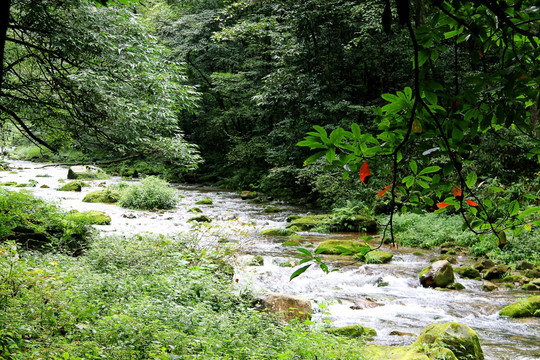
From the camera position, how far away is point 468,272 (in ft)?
27.4

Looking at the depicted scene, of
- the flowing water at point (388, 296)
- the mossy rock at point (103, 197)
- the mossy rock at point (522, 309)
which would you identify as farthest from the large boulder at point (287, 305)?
the mossy rock at point (103, 197)

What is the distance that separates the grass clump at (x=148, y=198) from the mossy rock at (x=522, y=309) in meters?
12.8

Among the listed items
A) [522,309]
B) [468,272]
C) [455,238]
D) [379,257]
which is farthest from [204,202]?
[522,309]

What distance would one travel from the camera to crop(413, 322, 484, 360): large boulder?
4.79 m

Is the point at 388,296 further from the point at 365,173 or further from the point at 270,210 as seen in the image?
the point at 270,210

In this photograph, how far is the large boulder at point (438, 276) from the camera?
7855 millimetres

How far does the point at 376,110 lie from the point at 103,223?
11.6 m

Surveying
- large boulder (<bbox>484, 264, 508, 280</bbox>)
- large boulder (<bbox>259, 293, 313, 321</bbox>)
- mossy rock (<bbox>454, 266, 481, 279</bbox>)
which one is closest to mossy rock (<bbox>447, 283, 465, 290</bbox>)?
mossy rock (<bbox>454, 266, 481, 279</bbox>)

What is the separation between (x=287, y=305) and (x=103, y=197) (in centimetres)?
1313

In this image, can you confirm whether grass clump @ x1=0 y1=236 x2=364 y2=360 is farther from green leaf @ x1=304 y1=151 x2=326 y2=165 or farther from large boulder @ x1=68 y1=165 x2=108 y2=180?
large boulder @ x1=68 y1=165 x2=108 y2=180

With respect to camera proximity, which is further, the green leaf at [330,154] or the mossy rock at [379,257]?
the mossy rock at [379,257]

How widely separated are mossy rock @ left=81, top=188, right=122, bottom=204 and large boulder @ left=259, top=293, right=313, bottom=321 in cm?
1264

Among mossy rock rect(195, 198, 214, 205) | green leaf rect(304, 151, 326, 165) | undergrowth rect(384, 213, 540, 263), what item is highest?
green leaf rect(304, 151, 326, 165)

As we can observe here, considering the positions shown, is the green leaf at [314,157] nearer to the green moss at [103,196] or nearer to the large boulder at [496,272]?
the large boulder at [496,272]
